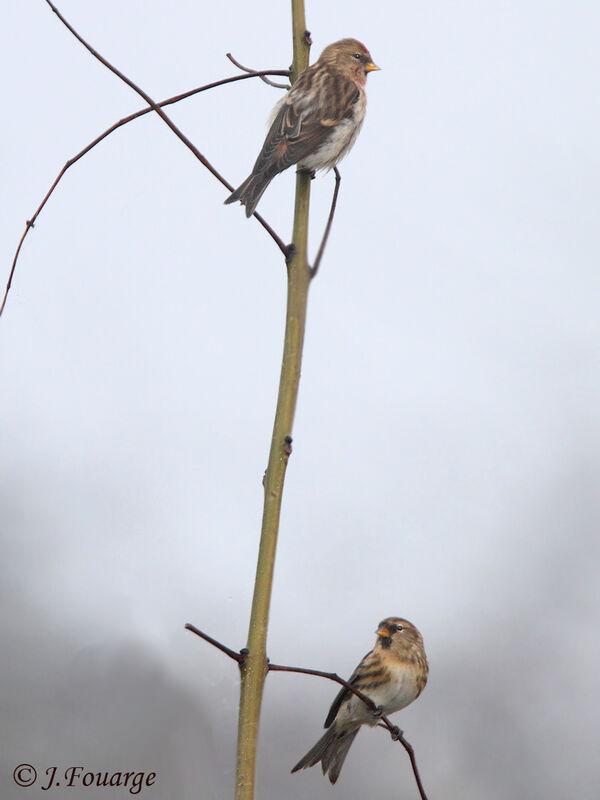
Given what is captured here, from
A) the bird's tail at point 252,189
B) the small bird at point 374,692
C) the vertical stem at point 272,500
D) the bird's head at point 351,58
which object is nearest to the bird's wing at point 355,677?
the small bird at point 374,692

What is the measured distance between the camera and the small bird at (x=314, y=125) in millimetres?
2631

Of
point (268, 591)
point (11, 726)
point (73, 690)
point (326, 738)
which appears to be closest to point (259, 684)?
point (268, 591)

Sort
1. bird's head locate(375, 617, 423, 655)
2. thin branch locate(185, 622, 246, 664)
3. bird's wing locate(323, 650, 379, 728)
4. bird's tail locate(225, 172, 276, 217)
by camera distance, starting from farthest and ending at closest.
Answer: bird's head locate(375, 617, 423, 655), bird's wing locate(323, 650, 379, 728), bird's tail locate(225, 172, 276, 217), thin branch locate(185, 622, 246, 664)

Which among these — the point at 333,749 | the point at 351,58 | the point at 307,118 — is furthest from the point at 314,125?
the point at 333,749

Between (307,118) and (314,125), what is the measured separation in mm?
58

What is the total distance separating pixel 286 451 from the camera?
1.33 m

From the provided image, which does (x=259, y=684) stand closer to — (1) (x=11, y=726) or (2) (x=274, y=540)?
(2) (x=274, y=540)

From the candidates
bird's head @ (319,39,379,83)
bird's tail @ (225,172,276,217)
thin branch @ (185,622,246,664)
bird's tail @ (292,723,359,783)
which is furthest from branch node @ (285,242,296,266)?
bird's tail @ (292,723,359,783)

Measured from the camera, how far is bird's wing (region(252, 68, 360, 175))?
270 cm

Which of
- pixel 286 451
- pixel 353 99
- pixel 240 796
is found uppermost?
pixel 353 99

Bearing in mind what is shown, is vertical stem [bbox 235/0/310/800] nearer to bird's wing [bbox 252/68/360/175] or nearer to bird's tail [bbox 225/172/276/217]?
bird's tail [bbox 225/172/276/217]

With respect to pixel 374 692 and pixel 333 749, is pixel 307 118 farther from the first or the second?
pixel 333 749

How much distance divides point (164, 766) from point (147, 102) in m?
2.37

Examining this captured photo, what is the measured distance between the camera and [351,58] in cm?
340
